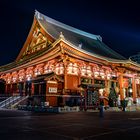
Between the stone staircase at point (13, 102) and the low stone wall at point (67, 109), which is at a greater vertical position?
the stone staircase at point (13, 102)

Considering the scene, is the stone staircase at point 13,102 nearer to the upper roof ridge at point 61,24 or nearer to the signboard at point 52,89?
the signboard at point 52,89

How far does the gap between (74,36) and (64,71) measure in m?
13.2

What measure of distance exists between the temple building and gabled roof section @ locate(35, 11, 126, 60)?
0.57ft

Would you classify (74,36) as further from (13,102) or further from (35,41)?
(13,102)

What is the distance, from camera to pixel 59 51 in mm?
22047

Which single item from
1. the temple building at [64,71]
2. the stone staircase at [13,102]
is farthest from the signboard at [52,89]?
the stone staircase at [13,102]

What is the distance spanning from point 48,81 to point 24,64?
8.44 metres

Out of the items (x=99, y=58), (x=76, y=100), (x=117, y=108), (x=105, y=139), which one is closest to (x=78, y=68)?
(x=99, y=58)

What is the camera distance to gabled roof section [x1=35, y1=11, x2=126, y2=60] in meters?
29.5

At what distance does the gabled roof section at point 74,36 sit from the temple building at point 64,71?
0.57 ft

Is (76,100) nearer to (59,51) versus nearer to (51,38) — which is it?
(59,51)

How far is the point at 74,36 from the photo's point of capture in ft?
113

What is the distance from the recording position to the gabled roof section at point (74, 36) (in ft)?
96.9

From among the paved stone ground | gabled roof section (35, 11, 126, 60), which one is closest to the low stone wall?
the paved stone ground
